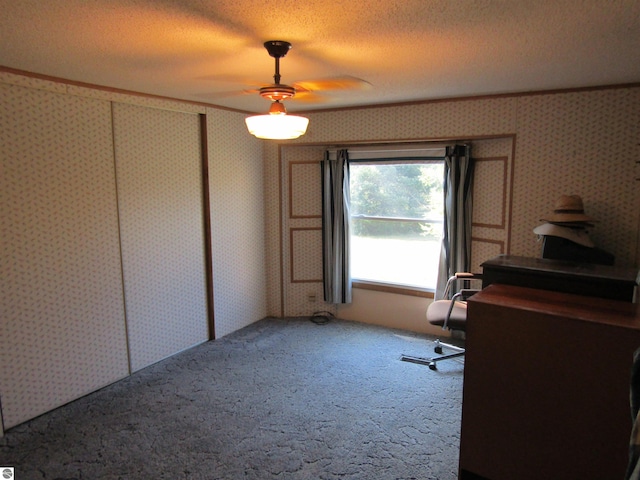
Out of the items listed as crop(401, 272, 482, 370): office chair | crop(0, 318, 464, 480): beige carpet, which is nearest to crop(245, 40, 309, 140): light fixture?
crop(0, 318, 464, 480): beige carpet

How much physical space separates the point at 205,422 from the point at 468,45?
110 inches

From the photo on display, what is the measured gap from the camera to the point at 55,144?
2.92m

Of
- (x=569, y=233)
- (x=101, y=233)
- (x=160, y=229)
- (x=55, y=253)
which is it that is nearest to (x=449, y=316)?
(x=569, y=233)

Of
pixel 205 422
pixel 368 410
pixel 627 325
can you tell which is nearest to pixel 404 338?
pixel 368 410

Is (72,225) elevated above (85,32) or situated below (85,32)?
below

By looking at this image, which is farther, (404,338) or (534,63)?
(404,338)

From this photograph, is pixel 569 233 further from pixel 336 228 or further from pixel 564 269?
pixel 336 228

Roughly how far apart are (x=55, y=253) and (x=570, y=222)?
3.79m

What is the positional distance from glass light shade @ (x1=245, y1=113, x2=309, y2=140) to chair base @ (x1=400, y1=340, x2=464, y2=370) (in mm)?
2398

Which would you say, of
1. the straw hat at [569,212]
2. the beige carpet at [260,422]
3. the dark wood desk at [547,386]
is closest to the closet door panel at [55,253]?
the beige carpet at [260,422]

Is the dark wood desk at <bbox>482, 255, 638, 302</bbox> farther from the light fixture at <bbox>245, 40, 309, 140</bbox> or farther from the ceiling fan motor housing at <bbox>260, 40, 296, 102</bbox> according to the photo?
the ceiling fan motor housing at <bbox>260, 40, 296, 102</bbox>

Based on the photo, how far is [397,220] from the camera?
4.56m

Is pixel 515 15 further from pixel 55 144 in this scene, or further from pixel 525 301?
pixel 55 144

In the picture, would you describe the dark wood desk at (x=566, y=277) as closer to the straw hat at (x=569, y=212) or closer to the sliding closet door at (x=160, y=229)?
the straw hat at (x=569, y=212)
